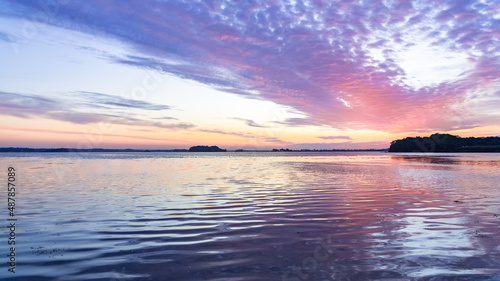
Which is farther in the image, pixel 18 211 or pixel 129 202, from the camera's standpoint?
pixel 129 202

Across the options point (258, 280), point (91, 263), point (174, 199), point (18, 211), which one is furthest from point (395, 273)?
point (18, 211)

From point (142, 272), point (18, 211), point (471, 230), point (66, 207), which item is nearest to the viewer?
point (142, 272)

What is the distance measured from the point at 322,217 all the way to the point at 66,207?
16.3 metres

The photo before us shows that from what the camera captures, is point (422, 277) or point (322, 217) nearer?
point (422, 277)

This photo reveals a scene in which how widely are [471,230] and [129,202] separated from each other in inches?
792

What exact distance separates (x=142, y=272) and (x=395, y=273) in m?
7.44

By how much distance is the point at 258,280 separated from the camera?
8.48 meters

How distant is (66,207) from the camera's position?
2003 cm

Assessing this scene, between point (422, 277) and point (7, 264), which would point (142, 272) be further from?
point (422, 277)

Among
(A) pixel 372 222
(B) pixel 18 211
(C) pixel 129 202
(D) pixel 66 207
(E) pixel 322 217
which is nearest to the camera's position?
(A) pixel 372 222

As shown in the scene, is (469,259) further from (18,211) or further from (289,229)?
(18,211)

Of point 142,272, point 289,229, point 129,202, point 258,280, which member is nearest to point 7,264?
point 142,272

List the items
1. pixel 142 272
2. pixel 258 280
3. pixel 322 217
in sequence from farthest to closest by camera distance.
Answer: pixel 322 217 → pixel 142 272 → pixel 258 280

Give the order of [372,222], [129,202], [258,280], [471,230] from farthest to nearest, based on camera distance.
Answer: [129,202], [372,222], [471,230], [258,280]
